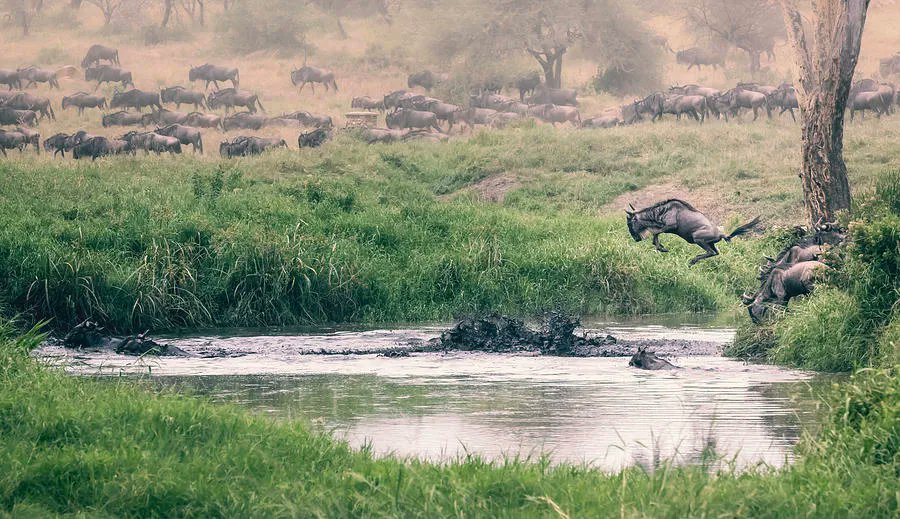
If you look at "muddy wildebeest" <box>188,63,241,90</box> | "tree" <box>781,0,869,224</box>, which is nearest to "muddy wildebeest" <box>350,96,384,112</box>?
"muddy wildebeest" <box>188,63,241,90</box>

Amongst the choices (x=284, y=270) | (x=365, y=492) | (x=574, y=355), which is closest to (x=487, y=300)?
(x=284, y=270)

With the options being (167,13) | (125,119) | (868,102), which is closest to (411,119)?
(125,119)

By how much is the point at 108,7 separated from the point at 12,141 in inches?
1261

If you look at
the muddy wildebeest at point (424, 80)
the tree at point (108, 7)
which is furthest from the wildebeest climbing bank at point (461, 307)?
the tree at point (108, 7)

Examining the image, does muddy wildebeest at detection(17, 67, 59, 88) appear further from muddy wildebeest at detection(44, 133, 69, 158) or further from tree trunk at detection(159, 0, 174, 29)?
muddy wildebeest at detection(44, 133, 69, 158)

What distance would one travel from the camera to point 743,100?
1818 inches

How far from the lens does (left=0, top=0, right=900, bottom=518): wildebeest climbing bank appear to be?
7.47m

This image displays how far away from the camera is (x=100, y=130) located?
147 ft

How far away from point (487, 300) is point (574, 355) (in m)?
5.00

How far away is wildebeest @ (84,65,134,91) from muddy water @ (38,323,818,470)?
41015 millimetres

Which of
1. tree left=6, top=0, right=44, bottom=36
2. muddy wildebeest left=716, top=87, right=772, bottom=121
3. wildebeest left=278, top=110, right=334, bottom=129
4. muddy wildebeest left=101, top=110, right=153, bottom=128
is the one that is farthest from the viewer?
tree left=6, top=0, right=44, bottom=36

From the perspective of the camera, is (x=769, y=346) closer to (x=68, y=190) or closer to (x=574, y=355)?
(x=574, y=355)

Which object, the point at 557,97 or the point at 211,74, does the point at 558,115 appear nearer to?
the point at 557,97

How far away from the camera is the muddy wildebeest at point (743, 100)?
4594 centimetres
